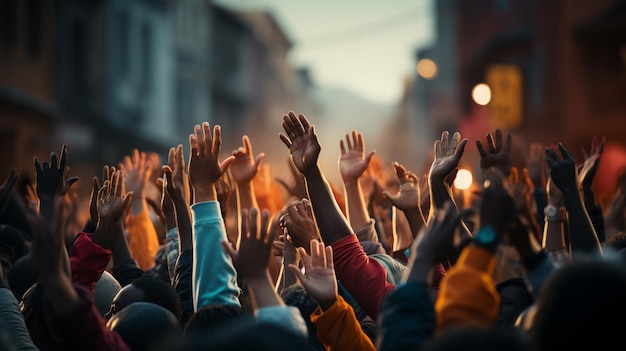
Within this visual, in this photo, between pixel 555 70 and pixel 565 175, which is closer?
pixel 565 175

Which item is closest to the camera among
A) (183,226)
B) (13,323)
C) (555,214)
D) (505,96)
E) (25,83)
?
(13,323)

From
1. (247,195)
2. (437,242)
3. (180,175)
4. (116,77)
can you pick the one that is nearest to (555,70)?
(116,77)

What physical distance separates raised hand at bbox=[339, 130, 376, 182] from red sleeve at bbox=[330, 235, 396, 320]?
2.04 m

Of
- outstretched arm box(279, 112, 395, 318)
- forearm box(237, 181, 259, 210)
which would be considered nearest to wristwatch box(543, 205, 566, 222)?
outstretched arm box(279, 112, 395, 318)

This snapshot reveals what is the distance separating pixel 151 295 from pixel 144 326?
591 millimetres

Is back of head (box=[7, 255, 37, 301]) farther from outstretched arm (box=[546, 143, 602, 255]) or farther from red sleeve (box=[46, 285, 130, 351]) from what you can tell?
outstretched arm (box=[546, 143, 602, 255])

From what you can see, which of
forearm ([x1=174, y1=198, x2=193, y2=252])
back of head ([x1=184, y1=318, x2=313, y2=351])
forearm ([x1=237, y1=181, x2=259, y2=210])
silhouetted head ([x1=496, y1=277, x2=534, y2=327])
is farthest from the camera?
forearm ([x1=237, y1=181, x2=259, y2=210])

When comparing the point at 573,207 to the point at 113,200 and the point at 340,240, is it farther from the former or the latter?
the point at 113,200

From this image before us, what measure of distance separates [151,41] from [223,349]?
38.0 metres

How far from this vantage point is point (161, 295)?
4.94 meters

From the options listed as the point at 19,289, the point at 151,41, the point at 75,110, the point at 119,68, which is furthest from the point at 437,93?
the point at 19,289

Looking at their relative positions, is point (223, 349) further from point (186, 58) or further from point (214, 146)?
point (186, 58)

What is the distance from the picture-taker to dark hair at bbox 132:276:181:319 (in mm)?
4926

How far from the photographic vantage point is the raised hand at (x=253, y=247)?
4.17 meters
